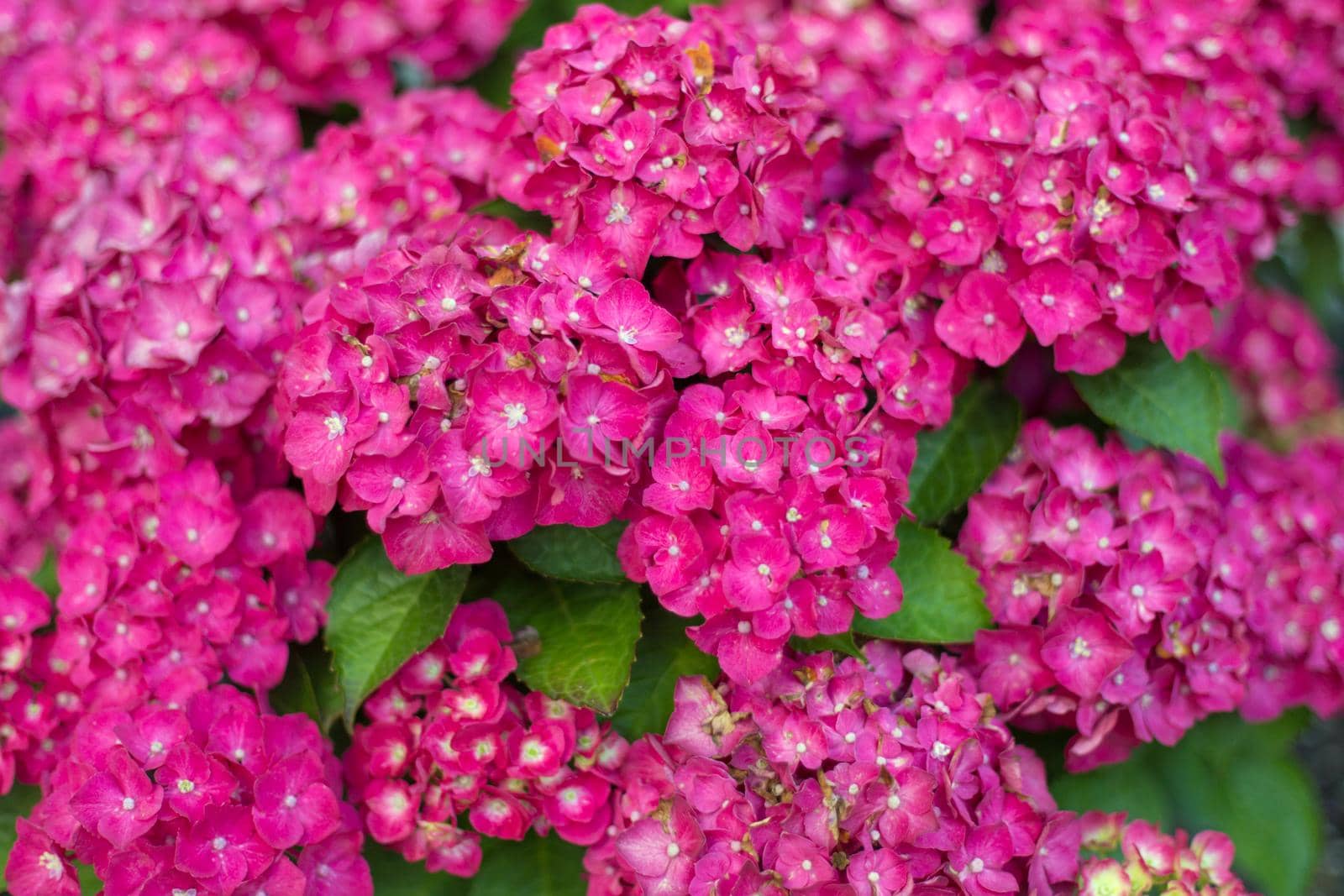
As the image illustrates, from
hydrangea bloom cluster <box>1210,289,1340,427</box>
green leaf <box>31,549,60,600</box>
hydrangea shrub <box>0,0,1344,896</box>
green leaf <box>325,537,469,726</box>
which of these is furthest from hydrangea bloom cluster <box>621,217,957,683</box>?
hydrangea bloom cluster <box>1210,289,1340,427</box>

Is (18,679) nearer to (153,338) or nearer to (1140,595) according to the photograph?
(153,338)

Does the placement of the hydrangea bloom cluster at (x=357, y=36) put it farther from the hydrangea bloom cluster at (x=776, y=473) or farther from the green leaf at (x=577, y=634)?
the green leaf at (x=577, y=634)

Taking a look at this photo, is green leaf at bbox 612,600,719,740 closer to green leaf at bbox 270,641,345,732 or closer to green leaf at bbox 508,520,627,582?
green leaf at bbox 508,520,627,582

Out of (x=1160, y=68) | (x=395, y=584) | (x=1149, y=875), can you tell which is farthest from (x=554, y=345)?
(x=1160, y=68)

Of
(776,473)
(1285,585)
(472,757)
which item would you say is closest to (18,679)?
(472,757)

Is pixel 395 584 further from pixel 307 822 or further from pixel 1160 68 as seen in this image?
pixel 1160 68

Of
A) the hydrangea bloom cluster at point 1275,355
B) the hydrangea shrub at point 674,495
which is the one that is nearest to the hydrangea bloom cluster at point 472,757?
the hydrangea shrub at point 674,495
